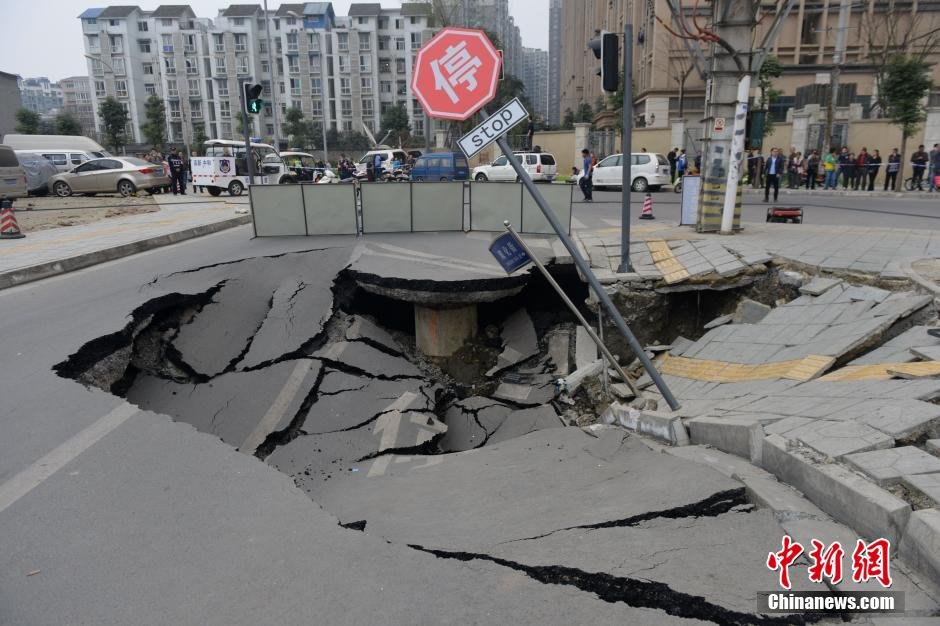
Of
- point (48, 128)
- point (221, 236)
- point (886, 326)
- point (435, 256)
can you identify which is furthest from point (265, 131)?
point (886, 326)

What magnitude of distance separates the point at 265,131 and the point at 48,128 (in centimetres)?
2460

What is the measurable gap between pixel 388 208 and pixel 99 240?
595cm

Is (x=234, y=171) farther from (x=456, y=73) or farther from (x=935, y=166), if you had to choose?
(x=935, y=166)

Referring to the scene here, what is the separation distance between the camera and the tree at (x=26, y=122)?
51.4 meters

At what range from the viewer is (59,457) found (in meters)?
3.78

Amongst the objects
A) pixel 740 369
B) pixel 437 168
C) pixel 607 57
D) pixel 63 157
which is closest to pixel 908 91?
pixel 437 168

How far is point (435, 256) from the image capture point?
9.13m

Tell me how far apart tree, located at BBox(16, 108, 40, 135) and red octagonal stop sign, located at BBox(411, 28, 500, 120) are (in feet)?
195

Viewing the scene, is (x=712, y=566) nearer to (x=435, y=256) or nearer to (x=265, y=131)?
(x=435, y=256)

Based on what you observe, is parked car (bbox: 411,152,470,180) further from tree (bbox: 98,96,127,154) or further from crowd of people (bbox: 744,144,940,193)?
tree (bbox: 98,96,127,154)

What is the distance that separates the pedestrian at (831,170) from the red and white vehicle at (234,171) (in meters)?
20.4

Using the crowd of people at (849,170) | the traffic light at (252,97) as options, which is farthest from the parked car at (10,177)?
the crowd of people at (849,170)

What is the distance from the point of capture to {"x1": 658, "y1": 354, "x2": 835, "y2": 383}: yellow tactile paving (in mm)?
5066

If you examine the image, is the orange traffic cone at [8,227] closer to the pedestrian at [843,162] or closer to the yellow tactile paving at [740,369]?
the yellow tactile paving at [740,369]
